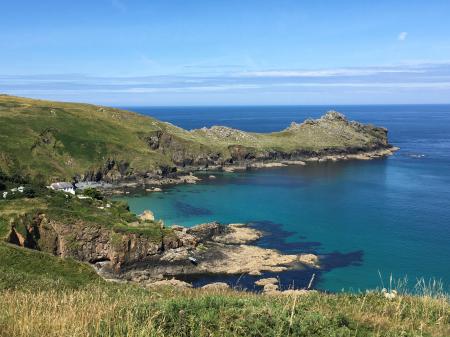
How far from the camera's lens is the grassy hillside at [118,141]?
120 m

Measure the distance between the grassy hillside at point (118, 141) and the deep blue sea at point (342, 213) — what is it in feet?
73.4

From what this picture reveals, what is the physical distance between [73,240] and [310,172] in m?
94.7

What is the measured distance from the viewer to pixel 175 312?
9.34m

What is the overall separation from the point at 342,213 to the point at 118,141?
3231 inches

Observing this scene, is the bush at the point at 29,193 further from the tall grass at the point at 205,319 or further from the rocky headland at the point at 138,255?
the tall grass at the point at 205,319

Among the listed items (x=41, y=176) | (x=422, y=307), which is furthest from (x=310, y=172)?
(x=422, y=307)

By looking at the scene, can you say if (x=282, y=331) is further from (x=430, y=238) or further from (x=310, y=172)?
(x=310, y=172)

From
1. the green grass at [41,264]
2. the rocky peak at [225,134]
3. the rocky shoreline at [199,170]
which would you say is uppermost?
the rocky peak at [225,134]

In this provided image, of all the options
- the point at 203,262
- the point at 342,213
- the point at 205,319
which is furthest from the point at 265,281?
the point at 205,319

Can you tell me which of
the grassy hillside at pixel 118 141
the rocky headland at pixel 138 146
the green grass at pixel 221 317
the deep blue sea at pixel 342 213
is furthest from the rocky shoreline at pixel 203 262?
the grassy hillside at pixel 118 141

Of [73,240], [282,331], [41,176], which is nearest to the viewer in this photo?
[282,331]

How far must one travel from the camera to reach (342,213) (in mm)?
86875

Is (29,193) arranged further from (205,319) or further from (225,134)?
(225,134)

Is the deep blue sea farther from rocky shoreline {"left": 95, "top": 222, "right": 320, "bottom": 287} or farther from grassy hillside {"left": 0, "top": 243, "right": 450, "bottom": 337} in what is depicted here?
grassy hillside {"left": 0, "top": 243, "right": 450, "bottom": 337}
